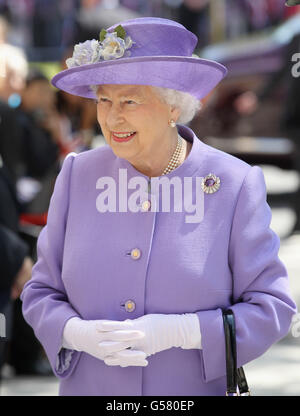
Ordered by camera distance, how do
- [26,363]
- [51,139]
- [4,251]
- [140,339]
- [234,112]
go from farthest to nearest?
[234,112] → [51,139] → [26,363] → [4,251] → [140,339]

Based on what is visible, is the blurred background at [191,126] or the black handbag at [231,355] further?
the blurred background at [191,126]

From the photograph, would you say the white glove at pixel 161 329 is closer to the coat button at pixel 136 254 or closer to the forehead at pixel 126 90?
the coat button at pixel 136 254

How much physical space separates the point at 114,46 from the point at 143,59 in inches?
3.7

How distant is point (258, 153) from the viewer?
1016 cm

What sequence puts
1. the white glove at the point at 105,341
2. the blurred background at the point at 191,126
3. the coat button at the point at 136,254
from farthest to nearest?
the blurred background at the point at 191,126 < the coat button at the point at 136,254 < the white glove at the point at 105,341

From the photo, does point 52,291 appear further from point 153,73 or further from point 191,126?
point 191,126

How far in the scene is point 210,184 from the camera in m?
2.39

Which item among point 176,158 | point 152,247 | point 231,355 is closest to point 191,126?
point 176,158

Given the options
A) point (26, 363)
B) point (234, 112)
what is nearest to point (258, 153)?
point (234, 112)

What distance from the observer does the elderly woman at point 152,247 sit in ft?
7.48

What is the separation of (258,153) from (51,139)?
4823 mm

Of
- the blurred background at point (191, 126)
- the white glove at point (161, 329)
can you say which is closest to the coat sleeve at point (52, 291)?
the white glove at point (161, 329)

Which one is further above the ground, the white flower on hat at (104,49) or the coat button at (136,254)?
the white flower on hat at (104,49)
